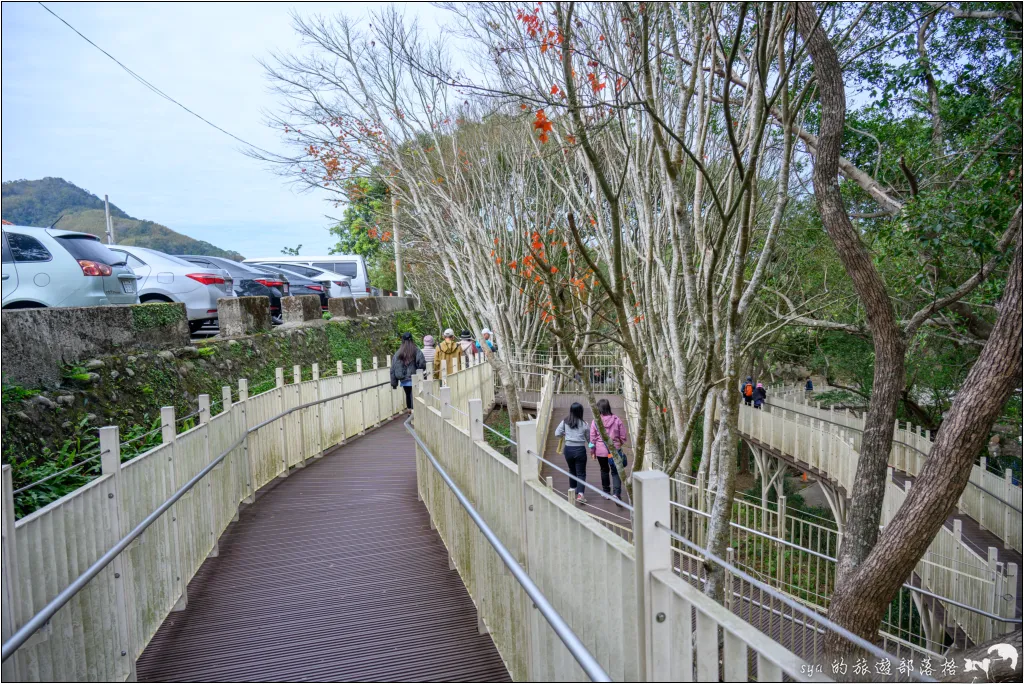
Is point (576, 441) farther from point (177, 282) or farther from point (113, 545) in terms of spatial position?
point (177, 282)

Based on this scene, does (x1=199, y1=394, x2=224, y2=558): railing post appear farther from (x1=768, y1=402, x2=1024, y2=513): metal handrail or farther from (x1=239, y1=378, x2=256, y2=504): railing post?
(x1=768, y1=402, x2=1024, y2=513): metal handrail

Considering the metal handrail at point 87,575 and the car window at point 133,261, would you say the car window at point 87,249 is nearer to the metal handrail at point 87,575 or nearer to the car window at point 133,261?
the car window at point 133,261

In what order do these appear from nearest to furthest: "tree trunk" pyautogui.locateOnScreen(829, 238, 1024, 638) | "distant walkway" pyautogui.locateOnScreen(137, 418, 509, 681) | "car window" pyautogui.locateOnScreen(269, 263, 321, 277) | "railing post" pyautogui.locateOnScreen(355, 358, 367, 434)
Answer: "distant walkway" pyautogui.locateOnScreen(137, 418, 509, 681) → "tree trunk" pyautogui.locateOnScreen(829, 238, 1024, 638) → "railing post" pyautogui.locateOnScreen(355, 358, 367, 434) → "car window" pyautogui.locateOnScreen(269, 263, 321, 277)

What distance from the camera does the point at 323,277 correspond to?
22.1 m

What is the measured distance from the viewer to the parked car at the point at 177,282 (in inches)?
476

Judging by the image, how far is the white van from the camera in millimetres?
23791

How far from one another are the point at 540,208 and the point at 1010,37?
27.5 feet

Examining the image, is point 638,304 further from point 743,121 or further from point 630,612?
point 630,612

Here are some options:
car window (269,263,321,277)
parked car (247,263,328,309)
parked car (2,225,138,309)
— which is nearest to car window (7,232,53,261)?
parked car (2,225,138,309)

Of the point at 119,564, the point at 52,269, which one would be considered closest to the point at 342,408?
the point at 52,269

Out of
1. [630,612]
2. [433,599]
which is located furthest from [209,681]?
[630,612]

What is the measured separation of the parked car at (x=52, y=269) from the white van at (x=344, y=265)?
48.0 feet

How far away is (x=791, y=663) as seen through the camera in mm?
1640

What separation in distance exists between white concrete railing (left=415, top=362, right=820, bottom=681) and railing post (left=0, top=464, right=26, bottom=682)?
2224mm
